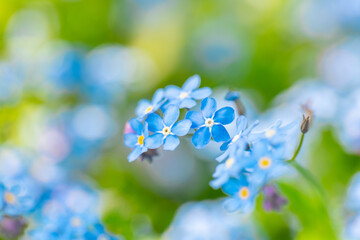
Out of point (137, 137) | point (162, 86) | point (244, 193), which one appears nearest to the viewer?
point (244, 193)

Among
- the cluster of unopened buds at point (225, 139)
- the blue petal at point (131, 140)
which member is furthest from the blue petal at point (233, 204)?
the blue petal at point (131, 140)

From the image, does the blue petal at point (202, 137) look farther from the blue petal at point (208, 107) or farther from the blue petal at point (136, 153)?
the blue petal at point (136, 153)

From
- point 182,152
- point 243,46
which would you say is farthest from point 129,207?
point 243,46

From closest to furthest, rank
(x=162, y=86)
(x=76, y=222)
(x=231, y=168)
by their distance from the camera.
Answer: (x=231, y=168)
(x=76, y=222)
(x=162, y=86)

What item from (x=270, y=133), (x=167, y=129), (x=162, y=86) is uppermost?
(x=162, y=86)

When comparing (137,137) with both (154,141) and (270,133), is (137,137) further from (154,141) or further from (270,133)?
(270,133)

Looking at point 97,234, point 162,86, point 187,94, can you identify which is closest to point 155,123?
point 187,94
